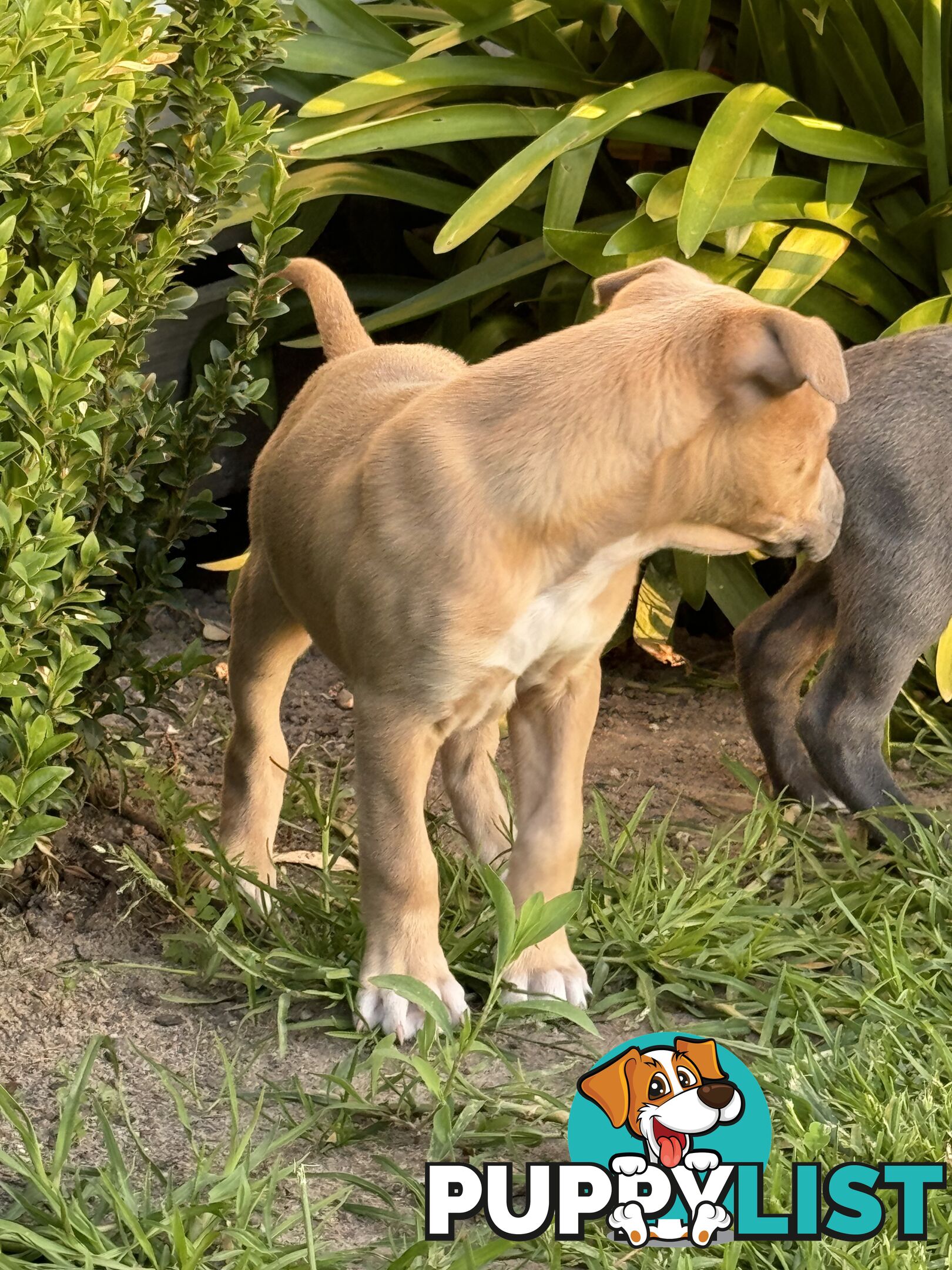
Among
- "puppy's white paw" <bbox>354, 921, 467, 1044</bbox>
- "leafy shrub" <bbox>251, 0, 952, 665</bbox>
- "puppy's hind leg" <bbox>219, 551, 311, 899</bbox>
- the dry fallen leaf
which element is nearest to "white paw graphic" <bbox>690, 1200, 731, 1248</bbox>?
"puppy's white paw" <bbox>354, 921, 467, 1044</bbox>

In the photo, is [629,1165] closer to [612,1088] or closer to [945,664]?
[612,1088]

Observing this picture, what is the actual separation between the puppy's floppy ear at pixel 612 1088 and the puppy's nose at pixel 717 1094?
10 cm

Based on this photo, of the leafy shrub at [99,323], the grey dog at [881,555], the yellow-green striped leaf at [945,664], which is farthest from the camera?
the yellow-green striped leaf at [945,664]

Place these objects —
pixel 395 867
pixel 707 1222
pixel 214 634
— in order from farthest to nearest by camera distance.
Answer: pixel 214 634, pixel 395 867, pixel 707 1222

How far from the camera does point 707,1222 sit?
6.39 ft

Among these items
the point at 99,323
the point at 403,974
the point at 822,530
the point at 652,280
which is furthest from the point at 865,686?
the point at 99,323

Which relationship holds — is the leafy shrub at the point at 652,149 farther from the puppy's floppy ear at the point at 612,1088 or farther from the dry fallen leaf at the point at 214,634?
the puppy's floppy ear at the point at 612,1088

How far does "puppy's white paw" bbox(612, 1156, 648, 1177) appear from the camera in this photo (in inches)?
77.6

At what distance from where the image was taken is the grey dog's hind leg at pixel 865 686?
303 cm

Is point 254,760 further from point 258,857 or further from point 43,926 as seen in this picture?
point 43,926

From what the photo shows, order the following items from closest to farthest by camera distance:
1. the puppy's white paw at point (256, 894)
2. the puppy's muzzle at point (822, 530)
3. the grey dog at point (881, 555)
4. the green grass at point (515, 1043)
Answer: the green grass at point (515, 1043)
the puppy's muzzle at point (822, 530)
the puppy's white paw at point (256, 894)
the grey dog at point (881, 555)

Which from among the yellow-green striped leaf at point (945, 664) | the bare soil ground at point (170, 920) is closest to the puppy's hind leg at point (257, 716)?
the bare soil ground at point (170, 920)

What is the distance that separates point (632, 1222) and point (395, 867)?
2.19ft

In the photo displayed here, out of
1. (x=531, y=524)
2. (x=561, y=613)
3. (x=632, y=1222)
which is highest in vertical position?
(x=531, y=524)
